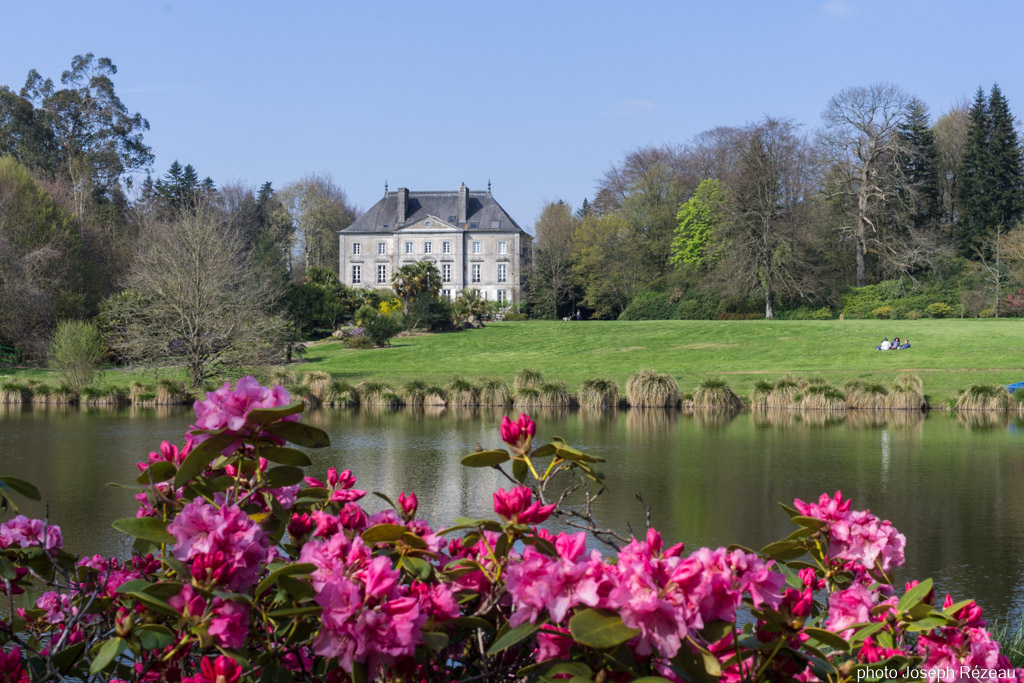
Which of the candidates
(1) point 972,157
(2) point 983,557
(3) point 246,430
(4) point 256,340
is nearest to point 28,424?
(4) point 256,340

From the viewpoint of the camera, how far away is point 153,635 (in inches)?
64.3

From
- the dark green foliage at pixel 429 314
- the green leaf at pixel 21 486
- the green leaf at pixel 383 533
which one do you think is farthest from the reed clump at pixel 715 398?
the dark green foliage at pixel 429 314

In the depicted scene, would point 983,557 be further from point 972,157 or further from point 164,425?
point 972,157

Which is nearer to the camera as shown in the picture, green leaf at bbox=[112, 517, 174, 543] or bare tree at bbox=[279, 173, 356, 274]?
green leaf at bbox=[112, 517, 174, 543]

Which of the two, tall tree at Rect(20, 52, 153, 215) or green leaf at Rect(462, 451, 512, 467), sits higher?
tall tree at Rect(20, 52, 153, 215)

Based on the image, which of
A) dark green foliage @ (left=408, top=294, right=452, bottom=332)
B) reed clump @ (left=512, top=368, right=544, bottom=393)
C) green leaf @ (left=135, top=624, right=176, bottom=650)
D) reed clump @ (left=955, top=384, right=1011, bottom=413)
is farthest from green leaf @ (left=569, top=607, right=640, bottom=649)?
dark green foliage @ (left=408, top=294, right=452, bottom=332)

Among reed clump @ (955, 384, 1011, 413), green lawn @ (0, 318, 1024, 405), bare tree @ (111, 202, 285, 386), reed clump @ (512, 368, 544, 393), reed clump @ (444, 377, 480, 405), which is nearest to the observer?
reed clump @ (955, 384, 1011, 413)

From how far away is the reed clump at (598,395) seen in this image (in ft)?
65.0

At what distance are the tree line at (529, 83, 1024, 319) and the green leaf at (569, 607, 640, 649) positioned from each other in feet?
140

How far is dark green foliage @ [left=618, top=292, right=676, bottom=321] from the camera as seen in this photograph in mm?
45781

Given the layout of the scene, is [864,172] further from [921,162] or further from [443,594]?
[443,594]

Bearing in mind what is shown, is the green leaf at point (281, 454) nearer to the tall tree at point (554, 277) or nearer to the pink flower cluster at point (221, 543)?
the pink flower cluster at point (221, 543)

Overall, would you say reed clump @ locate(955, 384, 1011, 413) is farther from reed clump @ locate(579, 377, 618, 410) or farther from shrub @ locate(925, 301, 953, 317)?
shrub @ locate(925, 301, 953, 317)

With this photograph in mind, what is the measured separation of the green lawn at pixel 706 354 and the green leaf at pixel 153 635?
2064 cm
